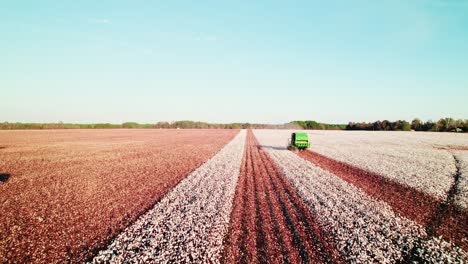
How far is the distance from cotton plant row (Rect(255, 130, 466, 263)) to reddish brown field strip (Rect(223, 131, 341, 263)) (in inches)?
23.1

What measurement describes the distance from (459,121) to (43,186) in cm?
12429

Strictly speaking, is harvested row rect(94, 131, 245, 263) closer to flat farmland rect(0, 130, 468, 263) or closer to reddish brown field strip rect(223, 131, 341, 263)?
flat farmland rect(0, 130, 468, 263)

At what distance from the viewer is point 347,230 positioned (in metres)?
9.41

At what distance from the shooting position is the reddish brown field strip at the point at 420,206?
976cm

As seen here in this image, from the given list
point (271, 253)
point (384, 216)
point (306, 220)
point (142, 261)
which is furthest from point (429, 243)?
point (142, 261)

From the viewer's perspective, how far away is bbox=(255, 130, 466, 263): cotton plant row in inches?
308

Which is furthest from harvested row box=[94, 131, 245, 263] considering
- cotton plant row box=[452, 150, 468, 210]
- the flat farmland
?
cotton plant row box=[452, 150, 468, 210]

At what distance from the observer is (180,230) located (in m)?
9.20

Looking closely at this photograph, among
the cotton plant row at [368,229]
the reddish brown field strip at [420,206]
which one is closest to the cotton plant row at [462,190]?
the reddish brown field strip at [420,206]

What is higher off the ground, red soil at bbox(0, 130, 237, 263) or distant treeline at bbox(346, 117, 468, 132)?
distant treeline at bbox(346, 117, 468, 132)

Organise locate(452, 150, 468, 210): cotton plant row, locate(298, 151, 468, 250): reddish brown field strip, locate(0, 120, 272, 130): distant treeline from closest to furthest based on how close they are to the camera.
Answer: locate(298, 151, 468, 250): reddish brown field strip → locate(452, 150, 468, 210): cotton plant row → locate(0, 120, 272, 130): distant treeline

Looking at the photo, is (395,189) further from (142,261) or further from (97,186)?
(97,186)

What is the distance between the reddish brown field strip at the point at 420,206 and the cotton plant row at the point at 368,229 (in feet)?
2.09

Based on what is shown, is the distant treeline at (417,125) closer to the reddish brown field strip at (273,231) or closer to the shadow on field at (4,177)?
the reddish brown field strip at (273,231)
